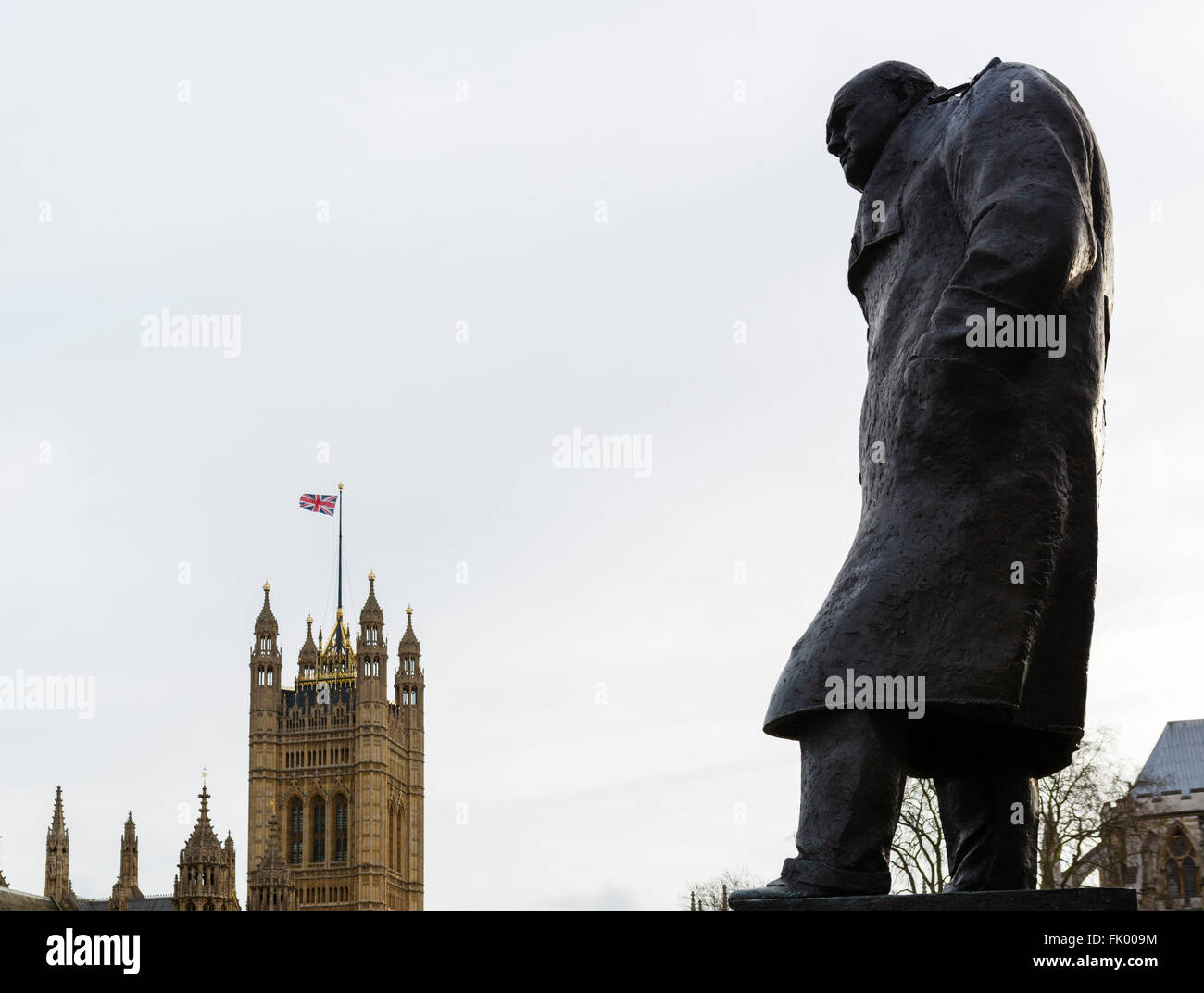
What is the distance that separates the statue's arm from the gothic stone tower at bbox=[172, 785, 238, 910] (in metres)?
83.4

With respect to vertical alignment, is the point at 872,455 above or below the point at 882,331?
below

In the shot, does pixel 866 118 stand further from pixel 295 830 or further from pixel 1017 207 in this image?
pixel 295 830

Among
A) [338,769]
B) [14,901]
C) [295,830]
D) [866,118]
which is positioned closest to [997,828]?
[866,118]

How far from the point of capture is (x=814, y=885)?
4.36m

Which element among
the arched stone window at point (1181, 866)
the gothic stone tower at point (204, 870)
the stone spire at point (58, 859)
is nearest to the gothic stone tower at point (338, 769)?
the gothic stone tower at point (204, 870)

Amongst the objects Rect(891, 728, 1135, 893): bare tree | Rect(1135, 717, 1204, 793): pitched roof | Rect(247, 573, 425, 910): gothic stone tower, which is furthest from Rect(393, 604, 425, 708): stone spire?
Rect(891, 728, 1135, 893): bare tree

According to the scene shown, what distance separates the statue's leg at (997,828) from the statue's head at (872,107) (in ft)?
6.41

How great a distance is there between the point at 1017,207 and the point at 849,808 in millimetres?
1686

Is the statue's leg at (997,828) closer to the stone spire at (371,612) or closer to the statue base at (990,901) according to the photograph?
the statue base at (990,901)

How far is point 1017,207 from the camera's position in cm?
454

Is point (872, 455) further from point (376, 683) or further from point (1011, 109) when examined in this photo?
point (376, 683)

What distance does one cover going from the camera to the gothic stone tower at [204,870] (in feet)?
275
